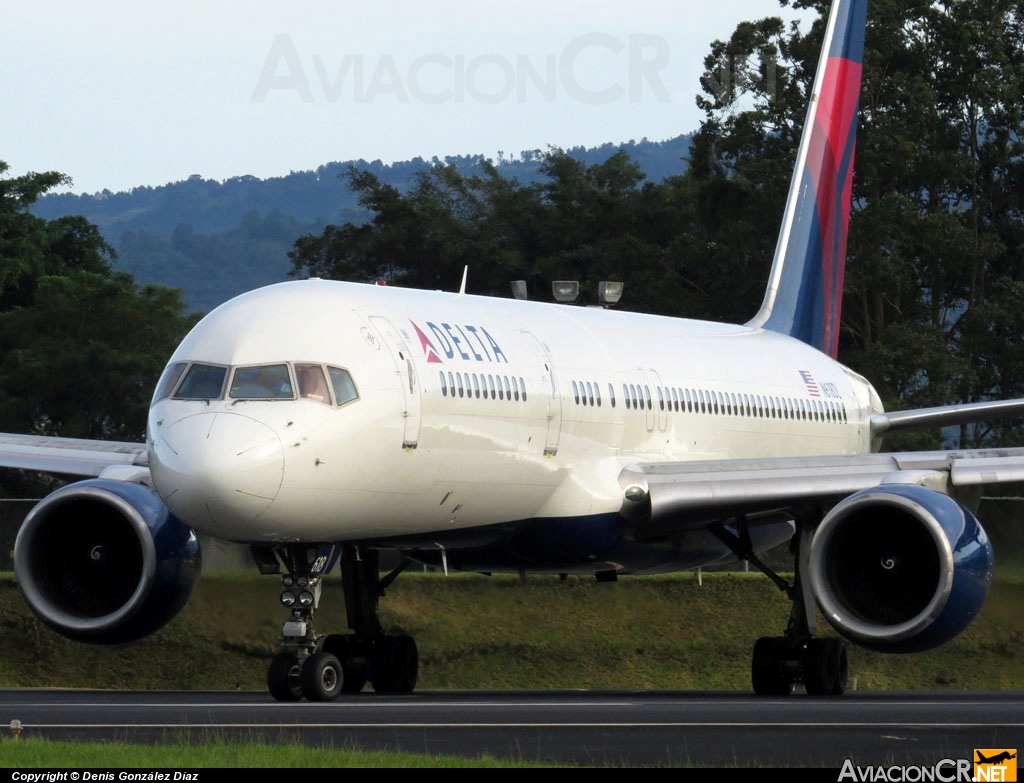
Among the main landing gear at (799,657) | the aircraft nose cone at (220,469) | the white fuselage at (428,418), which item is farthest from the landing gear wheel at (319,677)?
the main landing gear at (799,657)

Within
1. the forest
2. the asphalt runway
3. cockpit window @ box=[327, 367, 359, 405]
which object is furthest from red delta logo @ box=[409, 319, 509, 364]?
the forest

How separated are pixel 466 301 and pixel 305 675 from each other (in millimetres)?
5475

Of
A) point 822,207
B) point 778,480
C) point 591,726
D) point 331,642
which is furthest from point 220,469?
point 822,207

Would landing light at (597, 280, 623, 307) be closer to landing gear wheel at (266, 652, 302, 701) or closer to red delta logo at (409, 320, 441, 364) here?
red delta logo at (409, 320, 441, 364)

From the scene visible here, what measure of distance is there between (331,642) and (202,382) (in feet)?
17.9

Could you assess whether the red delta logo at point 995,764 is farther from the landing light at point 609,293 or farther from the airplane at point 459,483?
the landing light at point 609,293

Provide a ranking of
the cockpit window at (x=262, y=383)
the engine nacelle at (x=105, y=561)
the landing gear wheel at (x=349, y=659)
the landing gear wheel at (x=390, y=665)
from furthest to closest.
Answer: the landing gear wheel at (x=390, y=665) → the landing gear wheel at (x=349, y=659) → the engine nacelle at (x=105, y=561) → the cockpit window at (x=262, y=383)

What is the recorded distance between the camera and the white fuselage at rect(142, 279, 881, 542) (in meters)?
18.5

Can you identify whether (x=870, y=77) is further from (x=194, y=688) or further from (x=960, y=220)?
(x=194, y=688)

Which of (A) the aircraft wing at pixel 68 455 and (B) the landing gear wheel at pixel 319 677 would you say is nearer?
(B) the landing gear wheel at pixel 319 677

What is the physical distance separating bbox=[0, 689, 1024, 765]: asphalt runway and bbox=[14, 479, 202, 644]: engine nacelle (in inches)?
34.7

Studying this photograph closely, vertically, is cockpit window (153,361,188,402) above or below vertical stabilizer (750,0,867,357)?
below

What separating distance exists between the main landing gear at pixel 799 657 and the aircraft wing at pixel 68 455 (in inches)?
284

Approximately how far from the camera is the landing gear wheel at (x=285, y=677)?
1942cm
